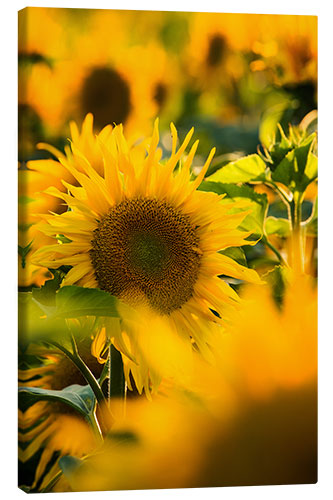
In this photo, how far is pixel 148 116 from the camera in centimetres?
204

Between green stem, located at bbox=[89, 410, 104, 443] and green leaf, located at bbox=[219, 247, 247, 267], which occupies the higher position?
green leaf, located at bbox=[219, 247, 247, 267]

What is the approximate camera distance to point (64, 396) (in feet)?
6.44

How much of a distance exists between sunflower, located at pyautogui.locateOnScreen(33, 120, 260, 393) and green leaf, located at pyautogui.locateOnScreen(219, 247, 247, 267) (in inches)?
1.6

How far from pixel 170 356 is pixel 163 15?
76 centimetres

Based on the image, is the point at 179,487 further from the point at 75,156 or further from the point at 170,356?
the point at 75,156

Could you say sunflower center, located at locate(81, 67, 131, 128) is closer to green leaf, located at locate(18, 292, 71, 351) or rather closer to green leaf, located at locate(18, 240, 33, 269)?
green leaf, located at locate(18, 240, 33, 269)

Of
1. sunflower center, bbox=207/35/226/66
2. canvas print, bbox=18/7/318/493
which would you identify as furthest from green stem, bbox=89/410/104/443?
sunflower center, bbox=207/35/226/66

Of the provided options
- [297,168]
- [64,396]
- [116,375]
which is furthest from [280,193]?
[64,396]

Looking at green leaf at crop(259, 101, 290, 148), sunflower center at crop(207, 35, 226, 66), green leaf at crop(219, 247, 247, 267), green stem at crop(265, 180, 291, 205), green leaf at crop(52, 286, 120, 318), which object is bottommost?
green leaf at crop(52, 286, 120, 318)

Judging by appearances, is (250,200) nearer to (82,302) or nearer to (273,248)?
(273,248)

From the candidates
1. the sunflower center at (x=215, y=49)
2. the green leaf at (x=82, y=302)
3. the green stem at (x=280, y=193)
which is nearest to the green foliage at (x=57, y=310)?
the green leaf at (x=82, y=302)

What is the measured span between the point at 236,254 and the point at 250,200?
16 centimetres

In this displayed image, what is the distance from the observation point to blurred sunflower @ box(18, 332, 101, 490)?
199cm

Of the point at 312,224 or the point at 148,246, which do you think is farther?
the point at 312,224
